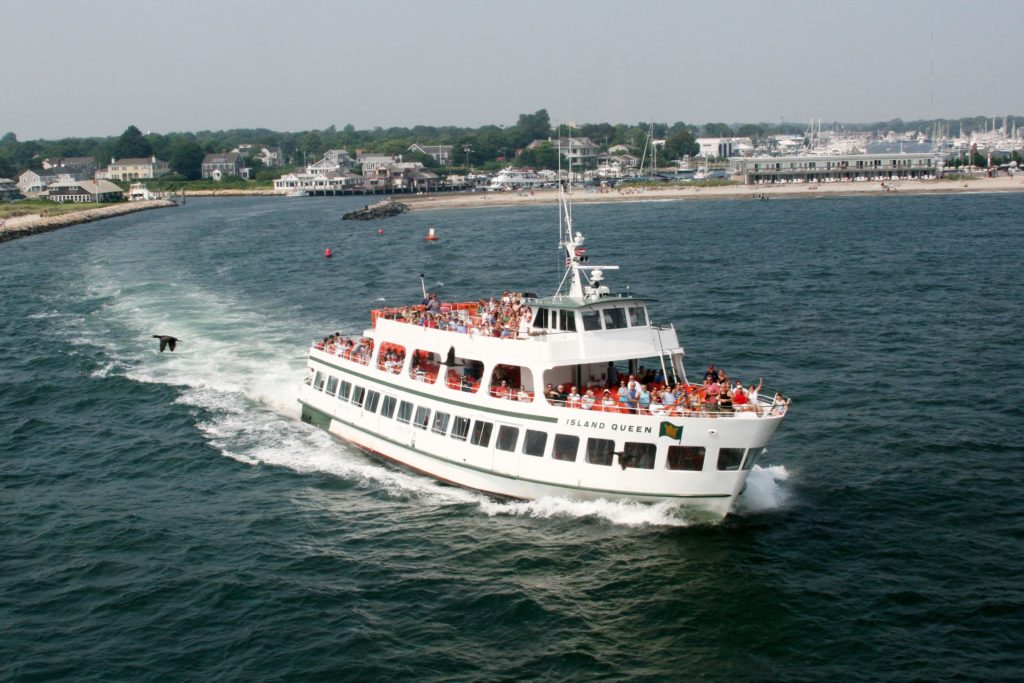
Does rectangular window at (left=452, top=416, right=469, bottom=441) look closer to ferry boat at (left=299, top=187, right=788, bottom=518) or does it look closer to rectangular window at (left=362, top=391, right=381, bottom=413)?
ferry boat at (left=299, top=187, right=788, bottom=518)

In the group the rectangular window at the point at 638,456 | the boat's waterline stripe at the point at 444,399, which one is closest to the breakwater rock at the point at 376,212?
the boat's waterline stripe at the point at 444,399

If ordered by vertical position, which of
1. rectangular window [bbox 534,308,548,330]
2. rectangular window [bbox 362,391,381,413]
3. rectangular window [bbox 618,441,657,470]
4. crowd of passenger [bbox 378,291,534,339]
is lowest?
rectangular window [bbox 362,391,381,413]

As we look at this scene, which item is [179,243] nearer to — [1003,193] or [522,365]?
[522,365]

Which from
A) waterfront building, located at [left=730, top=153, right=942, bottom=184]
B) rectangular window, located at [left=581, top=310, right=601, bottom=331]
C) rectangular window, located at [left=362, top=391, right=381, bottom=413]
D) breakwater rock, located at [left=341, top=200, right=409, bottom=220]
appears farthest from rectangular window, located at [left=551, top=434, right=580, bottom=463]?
waterfront building, located at [left=730, top=153, right=942, bottom=184]

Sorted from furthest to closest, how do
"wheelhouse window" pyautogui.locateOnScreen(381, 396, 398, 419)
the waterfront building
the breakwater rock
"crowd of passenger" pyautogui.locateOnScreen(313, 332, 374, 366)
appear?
the waterfront building → the breakwater rock → "crowd of passenger" pyautogui.locateOnScreen(313, 332, 374, 366) → "wheelhouse window" pyautogui.locateOnScreen(381, 396, 398, 419)

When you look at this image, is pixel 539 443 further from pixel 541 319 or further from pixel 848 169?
pixel 848 169

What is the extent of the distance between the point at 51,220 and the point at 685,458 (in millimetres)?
146065

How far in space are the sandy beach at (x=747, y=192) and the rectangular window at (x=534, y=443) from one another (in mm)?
144260

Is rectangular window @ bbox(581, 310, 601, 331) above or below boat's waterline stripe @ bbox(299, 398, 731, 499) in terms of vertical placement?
above

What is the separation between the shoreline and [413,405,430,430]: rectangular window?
11373 centimetres

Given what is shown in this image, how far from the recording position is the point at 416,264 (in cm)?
9238

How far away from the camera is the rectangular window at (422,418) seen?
34.1m

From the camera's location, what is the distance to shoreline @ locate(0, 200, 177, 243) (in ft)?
439

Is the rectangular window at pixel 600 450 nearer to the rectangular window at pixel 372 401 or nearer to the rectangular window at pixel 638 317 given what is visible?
the rectangular window at pixel 638 317
